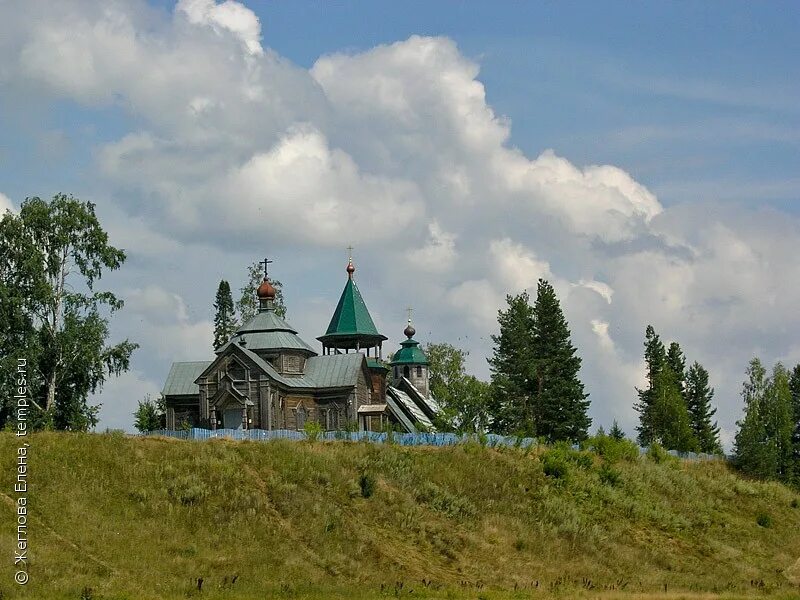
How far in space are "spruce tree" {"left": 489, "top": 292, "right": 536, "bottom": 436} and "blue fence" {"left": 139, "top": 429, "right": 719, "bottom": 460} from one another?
11.4 meters

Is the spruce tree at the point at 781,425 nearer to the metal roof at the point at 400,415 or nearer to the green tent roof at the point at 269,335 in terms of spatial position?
the metal roof at the point at 400,415

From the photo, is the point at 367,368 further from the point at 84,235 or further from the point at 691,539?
the point at 691,539

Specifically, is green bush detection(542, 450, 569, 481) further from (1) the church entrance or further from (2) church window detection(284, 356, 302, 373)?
(2) church window detection(284, 356, 302, 373)

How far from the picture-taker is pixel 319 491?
1893 inches

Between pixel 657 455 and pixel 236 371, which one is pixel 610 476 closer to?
pixel 657 455

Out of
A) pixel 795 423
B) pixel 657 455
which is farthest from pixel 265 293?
pixel 795 423

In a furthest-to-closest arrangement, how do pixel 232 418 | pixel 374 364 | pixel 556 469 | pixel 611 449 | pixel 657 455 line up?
pixel 374 364
pixel 232 418
pixel 657 455
pixel 611 449
pixel 556 469

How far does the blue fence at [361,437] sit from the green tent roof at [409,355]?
36458mm

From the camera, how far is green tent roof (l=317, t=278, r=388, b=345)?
261 feet

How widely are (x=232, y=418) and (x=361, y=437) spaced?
14.3 meters

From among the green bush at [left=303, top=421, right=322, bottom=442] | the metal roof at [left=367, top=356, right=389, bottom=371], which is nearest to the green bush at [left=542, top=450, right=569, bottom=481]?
the green bush at [left=303, top=421, right=322, bottom=442]

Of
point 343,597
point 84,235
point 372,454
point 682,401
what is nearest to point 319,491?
point 372,454

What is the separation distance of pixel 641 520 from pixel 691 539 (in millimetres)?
2436

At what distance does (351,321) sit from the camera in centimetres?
8006
